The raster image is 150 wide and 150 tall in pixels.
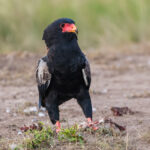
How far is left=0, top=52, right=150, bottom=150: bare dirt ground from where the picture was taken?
5.43 m

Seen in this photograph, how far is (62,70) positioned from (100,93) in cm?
295

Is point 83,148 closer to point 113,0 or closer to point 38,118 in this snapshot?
point 38,118

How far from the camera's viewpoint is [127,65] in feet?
33.9

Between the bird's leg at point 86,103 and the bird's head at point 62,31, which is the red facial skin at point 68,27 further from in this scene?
the bird's leg at point 86,103

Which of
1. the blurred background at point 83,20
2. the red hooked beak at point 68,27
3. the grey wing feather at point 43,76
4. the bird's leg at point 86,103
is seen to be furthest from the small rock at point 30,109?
the blurred background at point 83,20

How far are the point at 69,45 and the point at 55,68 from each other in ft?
0.93

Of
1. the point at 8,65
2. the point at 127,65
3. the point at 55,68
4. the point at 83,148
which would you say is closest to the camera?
the point at 83,148

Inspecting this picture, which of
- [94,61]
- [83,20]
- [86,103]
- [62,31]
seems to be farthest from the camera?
[83,20]

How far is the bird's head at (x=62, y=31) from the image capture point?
515cm

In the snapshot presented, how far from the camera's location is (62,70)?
16.7 feet

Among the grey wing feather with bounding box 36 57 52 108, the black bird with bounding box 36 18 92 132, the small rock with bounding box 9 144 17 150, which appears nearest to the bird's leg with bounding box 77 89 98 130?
the black bird with bounding box 36 18 92 132

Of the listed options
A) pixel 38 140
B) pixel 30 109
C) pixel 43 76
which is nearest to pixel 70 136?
pixel 38 140

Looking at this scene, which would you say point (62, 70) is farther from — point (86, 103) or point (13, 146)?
point (13, 146)

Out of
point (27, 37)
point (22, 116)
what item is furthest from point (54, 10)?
A: point (22, 116)
